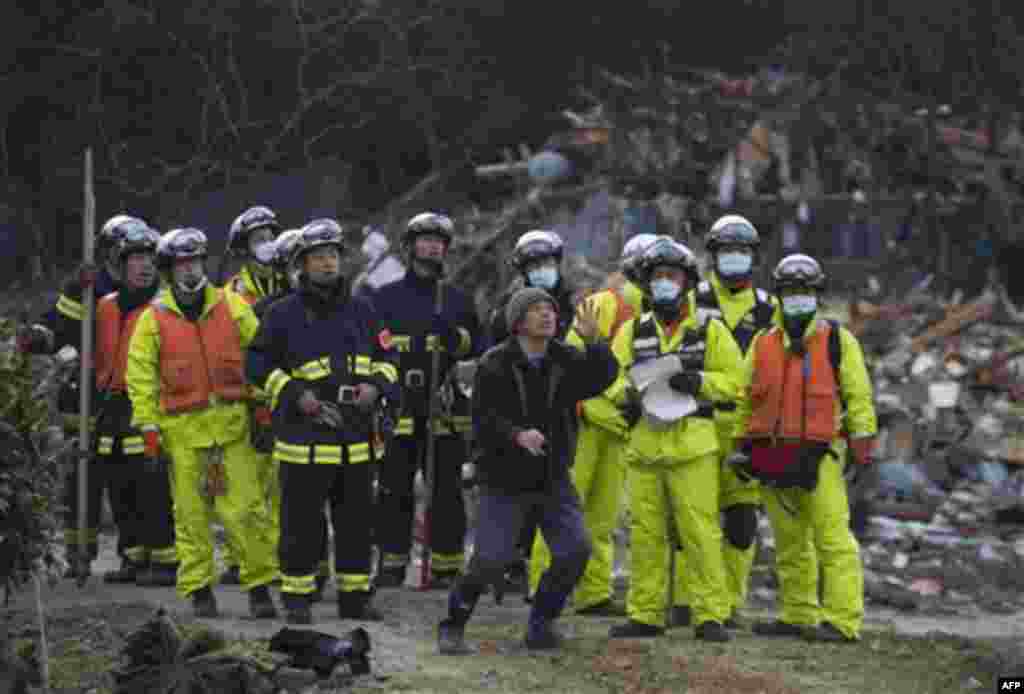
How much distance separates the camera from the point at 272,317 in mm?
12383

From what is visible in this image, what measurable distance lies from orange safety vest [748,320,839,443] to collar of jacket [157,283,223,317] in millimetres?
3184

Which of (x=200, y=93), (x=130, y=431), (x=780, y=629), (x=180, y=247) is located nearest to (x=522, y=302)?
(x=180, y=247)

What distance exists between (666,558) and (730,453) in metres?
0.74

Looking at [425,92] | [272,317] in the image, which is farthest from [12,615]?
[425,92]

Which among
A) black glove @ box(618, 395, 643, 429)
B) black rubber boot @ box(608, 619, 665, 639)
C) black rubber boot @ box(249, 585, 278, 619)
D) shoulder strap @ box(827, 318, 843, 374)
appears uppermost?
shoulder strap @ box(827, 318, 843, 374)

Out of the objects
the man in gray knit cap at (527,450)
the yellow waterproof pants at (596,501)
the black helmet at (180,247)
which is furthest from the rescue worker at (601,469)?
the black helmet at (180,247)

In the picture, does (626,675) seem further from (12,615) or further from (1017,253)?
(1017,253)

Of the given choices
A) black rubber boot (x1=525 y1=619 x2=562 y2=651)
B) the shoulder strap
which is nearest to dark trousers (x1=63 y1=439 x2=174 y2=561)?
black rubber boot (x1=525 y1=619 x2=562 y2=651)

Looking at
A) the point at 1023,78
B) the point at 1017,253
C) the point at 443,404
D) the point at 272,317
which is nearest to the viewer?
the point at 272,317

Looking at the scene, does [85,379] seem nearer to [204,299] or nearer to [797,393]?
[204,299]

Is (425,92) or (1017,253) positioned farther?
(1017,253)

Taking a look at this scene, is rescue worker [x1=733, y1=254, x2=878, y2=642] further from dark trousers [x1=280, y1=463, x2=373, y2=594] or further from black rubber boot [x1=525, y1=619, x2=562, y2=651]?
dark trousers [x1=280, y1=463, x2=373, y2=594]

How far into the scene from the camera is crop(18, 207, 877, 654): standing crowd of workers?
11953 millimetres

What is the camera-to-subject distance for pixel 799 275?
1298cm
